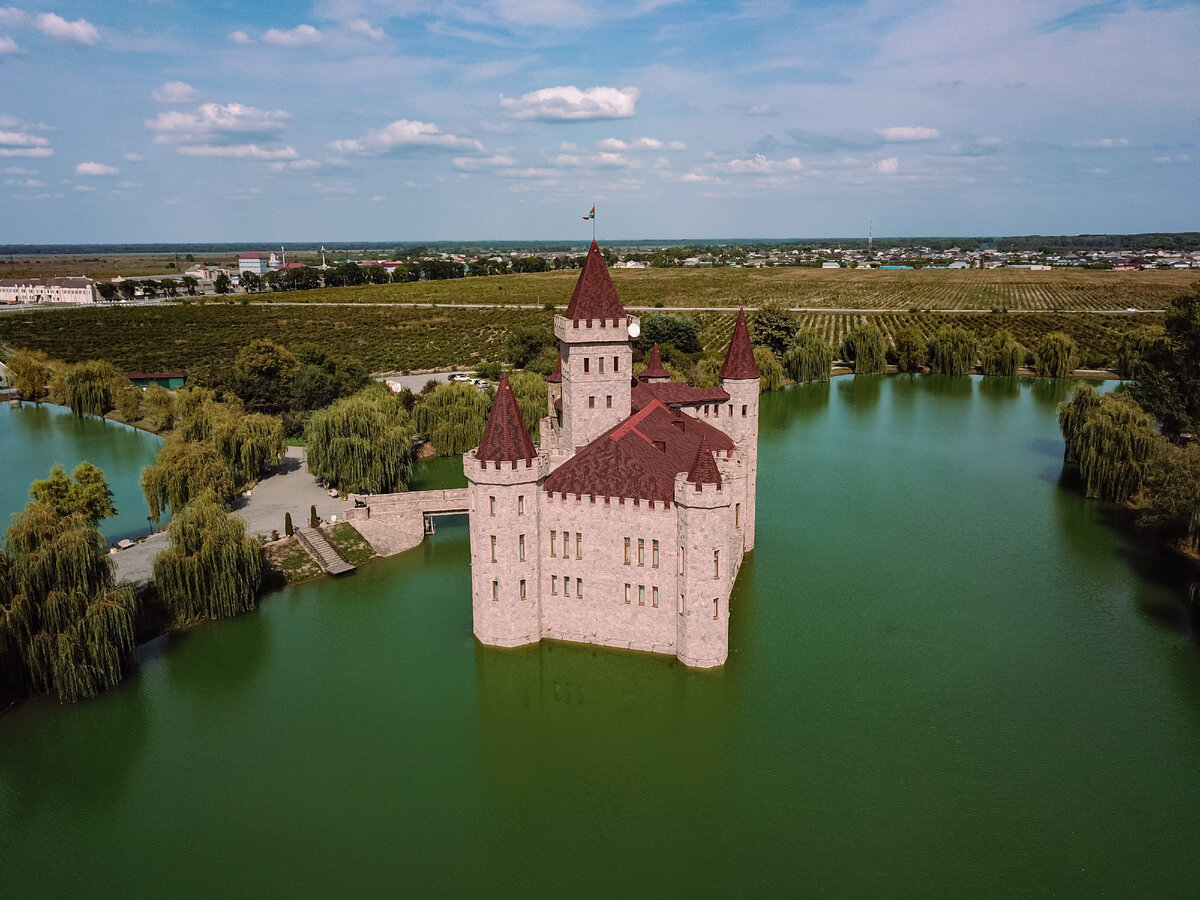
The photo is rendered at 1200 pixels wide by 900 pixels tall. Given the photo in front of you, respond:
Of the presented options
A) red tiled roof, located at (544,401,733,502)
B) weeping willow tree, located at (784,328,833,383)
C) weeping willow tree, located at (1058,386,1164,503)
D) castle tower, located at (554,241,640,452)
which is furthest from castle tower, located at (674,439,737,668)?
weeping willow tree, located at (784,328,833,383)

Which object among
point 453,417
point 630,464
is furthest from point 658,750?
point 453,417

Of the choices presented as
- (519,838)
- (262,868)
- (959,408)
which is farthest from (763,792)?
(959,408)

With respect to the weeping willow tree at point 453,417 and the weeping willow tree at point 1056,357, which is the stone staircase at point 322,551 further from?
the weeping willow tree at point 1056,357

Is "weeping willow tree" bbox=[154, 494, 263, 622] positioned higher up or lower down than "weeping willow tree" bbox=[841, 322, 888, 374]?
lower down

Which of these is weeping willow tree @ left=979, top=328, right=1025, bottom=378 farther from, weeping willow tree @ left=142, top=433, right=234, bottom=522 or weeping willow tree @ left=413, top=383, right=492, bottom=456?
weeping willow tree @ left=142, top=433, right=234, bottom=522

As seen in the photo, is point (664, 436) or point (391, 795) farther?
point (664, 436)

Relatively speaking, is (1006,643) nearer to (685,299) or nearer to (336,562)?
(336,562)

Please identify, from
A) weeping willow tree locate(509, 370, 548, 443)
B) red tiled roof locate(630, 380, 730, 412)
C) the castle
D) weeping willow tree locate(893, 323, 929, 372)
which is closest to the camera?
the castle
